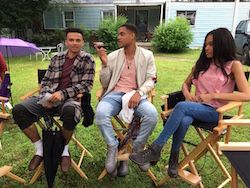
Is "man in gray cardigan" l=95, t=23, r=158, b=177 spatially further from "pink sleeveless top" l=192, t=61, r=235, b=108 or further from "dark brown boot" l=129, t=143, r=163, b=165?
"pink sleeveless top" l=192, t=61, r=235, b=108

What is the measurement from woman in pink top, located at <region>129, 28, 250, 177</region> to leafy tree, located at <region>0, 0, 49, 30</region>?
436 inches

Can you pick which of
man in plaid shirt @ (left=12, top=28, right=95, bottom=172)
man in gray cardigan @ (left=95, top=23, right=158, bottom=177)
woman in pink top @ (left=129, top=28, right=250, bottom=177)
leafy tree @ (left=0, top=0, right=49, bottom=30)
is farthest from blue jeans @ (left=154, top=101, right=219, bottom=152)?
leafy tree @ (left=0, top=0, right=49, bottom=30)

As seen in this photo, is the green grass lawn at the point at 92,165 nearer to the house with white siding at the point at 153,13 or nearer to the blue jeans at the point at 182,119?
the blue jeans at the point at 182,119

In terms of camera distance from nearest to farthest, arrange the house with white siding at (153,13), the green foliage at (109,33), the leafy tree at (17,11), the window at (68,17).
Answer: the leafy tree at (17,11), the green foliage at (109,33), the house with white siding at (153,13), the window at (68,17)

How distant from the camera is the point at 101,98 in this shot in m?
2.52

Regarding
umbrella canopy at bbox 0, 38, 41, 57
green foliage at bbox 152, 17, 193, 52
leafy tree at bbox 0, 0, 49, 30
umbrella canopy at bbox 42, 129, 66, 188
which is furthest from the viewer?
green foliage at bbox 152, 17, 193, 52

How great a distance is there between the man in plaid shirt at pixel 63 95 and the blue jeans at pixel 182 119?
0.86 meters

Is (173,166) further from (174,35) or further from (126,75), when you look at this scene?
(174,35)

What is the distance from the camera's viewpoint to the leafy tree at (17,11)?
10.5m

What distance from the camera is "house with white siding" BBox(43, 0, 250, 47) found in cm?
1245

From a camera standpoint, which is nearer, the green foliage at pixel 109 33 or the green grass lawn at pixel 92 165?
the green grass lawn at pixel 92 165

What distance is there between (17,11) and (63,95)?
35.0ft

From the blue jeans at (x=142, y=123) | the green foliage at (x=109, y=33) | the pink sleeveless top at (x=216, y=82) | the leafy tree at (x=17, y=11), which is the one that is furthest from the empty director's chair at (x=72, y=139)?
the leafy tree at (x=17, y=11)

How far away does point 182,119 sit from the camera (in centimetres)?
196
